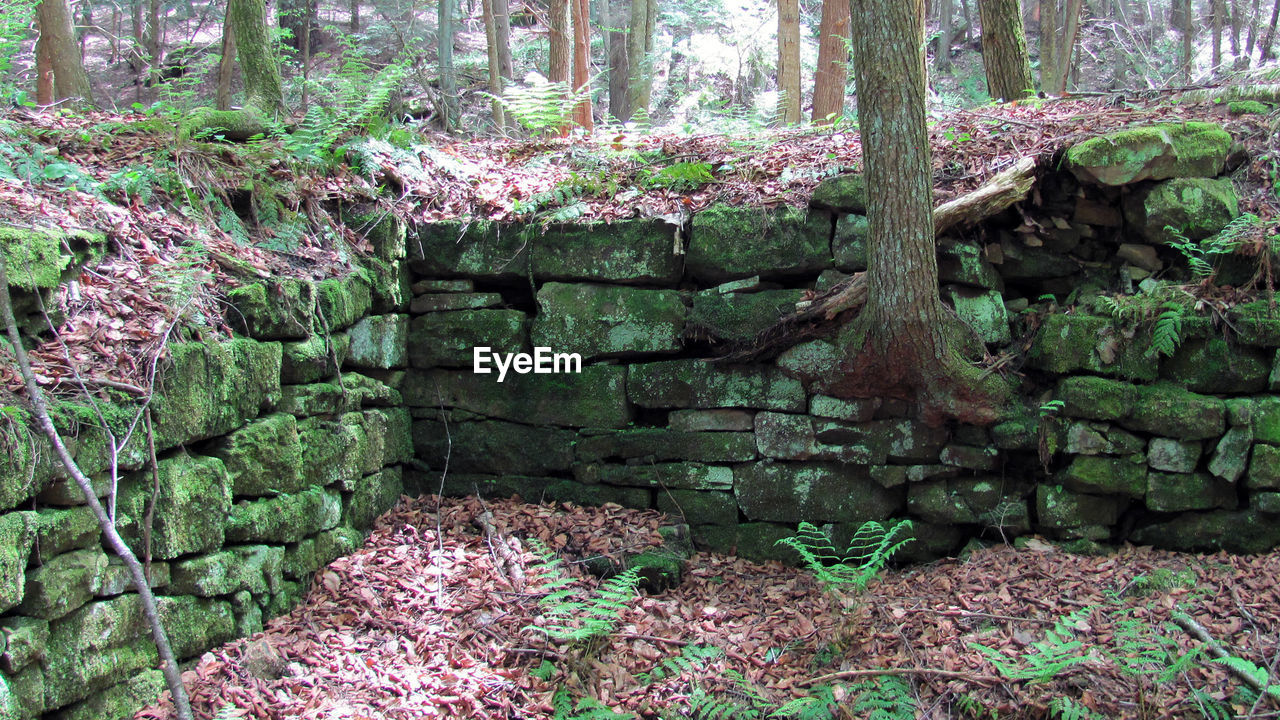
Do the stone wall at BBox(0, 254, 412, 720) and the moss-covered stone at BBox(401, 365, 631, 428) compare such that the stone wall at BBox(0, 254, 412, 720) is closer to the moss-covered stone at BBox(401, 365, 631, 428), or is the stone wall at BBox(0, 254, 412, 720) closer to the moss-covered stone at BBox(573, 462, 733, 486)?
the moss-covered stone at BBox(401, 365, 631, 428)

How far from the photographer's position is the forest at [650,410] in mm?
3438

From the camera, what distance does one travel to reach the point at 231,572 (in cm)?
377

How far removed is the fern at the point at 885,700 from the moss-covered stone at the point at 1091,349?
7.74 ft

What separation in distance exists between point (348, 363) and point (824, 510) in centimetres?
322

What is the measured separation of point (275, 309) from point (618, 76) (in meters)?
11.7

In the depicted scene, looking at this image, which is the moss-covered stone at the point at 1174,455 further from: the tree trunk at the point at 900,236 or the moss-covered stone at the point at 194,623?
the moss-covered stone at the point at 194,623

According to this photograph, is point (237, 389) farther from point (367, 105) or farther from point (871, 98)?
point (871, 98)

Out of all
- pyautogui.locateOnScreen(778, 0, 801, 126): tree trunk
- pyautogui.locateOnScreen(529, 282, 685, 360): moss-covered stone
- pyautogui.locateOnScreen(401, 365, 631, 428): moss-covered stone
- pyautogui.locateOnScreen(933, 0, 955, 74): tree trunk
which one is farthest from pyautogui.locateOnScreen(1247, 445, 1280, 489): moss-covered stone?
pyautogui.locateOnScreen(933, 0, 955, 74): tree trunk

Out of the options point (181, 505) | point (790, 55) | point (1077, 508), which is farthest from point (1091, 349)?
point (790, 55)

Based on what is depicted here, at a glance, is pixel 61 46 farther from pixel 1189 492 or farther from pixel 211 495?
pixel 1189 492

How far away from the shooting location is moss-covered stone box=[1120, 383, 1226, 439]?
15.2 feet

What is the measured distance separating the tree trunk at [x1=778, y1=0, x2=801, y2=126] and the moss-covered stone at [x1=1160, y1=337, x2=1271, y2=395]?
559cm

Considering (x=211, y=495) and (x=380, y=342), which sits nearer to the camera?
(x=211, y=495)

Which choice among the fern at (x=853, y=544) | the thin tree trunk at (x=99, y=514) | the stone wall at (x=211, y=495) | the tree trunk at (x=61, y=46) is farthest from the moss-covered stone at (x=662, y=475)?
the tree trunk at (x=61, y=46)
